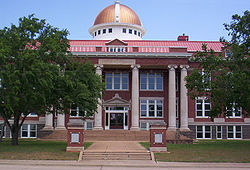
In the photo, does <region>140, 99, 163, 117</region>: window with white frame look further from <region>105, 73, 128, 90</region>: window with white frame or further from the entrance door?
<region>105, 73, 128, 90</region>: window with white frame

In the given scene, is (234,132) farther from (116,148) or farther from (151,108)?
(116,148)

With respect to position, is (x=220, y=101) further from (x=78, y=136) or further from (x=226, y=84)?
(x=78, y=136)

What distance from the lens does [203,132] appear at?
43750mm

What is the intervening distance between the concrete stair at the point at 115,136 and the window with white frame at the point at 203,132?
9.10 metres

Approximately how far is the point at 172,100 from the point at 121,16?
20892 millimetres

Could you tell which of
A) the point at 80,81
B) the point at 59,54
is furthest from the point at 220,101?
the point at 59,54

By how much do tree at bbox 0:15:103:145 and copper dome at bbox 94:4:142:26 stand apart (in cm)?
2773

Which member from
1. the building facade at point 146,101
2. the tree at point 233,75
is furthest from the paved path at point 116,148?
the building facade at point 146,101

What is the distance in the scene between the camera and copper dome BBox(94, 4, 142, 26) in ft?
183

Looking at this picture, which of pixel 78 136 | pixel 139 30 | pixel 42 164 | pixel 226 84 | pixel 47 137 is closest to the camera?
pixel 42 164

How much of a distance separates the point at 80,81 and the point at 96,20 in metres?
→ 31.8

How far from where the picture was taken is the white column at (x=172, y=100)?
40.6m

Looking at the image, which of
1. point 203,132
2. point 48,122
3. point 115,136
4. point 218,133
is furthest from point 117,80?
point 218,133

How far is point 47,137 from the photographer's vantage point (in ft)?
122
